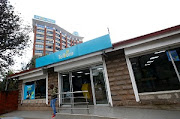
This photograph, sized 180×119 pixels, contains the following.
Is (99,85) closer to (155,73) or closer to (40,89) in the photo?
(155,73)

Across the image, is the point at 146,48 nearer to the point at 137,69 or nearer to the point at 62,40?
the point at 137,69

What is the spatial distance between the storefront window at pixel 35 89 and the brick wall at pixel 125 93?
510 centimetres

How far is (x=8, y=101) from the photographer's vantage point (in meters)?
7.01

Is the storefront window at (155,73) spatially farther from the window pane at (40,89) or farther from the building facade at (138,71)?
the window pane at (40,89)

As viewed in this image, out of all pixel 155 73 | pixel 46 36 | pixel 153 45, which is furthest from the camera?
pixel 46 36

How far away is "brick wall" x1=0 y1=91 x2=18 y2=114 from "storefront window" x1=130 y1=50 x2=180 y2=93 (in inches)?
Result: 364

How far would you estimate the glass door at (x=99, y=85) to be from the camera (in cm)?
482

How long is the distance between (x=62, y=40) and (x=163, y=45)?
1929 inches

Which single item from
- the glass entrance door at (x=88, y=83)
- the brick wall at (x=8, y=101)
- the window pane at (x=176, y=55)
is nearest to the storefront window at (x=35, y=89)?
the brick wall at (x=8, y=101)

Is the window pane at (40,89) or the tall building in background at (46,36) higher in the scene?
the tall building in background at (46,36)

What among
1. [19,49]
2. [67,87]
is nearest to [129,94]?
[67,87]

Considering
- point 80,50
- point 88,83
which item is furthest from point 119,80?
point 88,83

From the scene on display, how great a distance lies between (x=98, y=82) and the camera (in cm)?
512

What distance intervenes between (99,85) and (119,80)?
1206 millimetres
